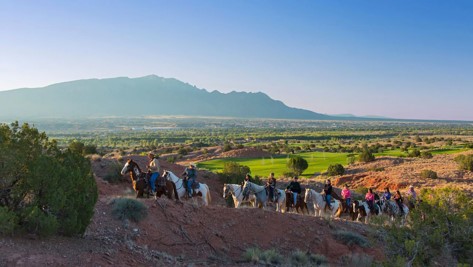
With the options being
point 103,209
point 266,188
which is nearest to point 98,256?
point 103,209

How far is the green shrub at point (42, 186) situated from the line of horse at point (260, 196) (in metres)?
4.69

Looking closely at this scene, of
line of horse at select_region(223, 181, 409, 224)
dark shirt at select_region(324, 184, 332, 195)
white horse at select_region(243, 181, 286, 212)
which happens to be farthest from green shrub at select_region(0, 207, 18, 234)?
dark shirt at select_region(324, 184, 332, 195)

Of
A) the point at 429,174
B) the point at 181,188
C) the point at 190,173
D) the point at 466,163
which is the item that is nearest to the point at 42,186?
the point at 181,188

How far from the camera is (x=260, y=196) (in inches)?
752

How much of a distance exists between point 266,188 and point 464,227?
32.5 ft

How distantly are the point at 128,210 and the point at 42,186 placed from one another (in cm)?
363

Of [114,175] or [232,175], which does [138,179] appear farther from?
[232,175]

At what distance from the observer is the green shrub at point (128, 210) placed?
44.2ft

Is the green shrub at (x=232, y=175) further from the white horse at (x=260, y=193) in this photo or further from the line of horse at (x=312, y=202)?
the white horse at (x=260, y=193)

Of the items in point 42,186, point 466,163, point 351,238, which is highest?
point 42,186

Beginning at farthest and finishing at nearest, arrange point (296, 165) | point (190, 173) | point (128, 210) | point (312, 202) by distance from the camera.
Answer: point (296, 165) < point (312, 202) < point (190, 173) < point (128, 210)

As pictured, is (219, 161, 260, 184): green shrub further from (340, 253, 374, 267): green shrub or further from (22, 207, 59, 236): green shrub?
(22, 207, 59, 236): green shrub

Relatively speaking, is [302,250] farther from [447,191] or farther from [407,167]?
[407,167]

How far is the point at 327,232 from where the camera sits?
1689 cm
